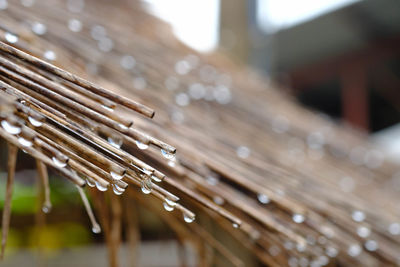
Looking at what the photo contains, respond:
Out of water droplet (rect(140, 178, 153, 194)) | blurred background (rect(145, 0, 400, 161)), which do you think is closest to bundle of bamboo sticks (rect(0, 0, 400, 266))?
water droplet (rect(140, 178, 153, 194))

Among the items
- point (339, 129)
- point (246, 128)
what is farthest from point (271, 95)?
point (246, 128)

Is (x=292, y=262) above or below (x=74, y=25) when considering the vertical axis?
below

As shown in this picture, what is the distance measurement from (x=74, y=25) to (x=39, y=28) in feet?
0.58

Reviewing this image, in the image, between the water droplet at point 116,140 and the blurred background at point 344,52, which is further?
the blurred background at point 344,52

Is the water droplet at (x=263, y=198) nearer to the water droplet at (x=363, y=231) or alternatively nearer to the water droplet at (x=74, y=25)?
the water droplet at (x=363, y=231)

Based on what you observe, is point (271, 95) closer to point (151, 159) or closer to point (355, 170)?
point (355, 170)

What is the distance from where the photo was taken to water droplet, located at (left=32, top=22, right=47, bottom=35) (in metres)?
0.66

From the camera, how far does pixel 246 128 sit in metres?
0.97

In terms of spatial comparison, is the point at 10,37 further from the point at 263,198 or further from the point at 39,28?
the point at 263,198

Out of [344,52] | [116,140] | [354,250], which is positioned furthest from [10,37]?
[344,52]

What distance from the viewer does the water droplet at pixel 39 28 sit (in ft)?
2.15

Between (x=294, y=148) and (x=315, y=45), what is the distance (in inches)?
106

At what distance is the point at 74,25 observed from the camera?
2.79ft

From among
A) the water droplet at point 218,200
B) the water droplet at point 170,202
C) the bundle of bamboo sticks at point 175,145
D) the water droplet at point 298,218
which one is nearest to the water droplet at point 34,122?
the bundle of bamboo sticks at point 175,145
